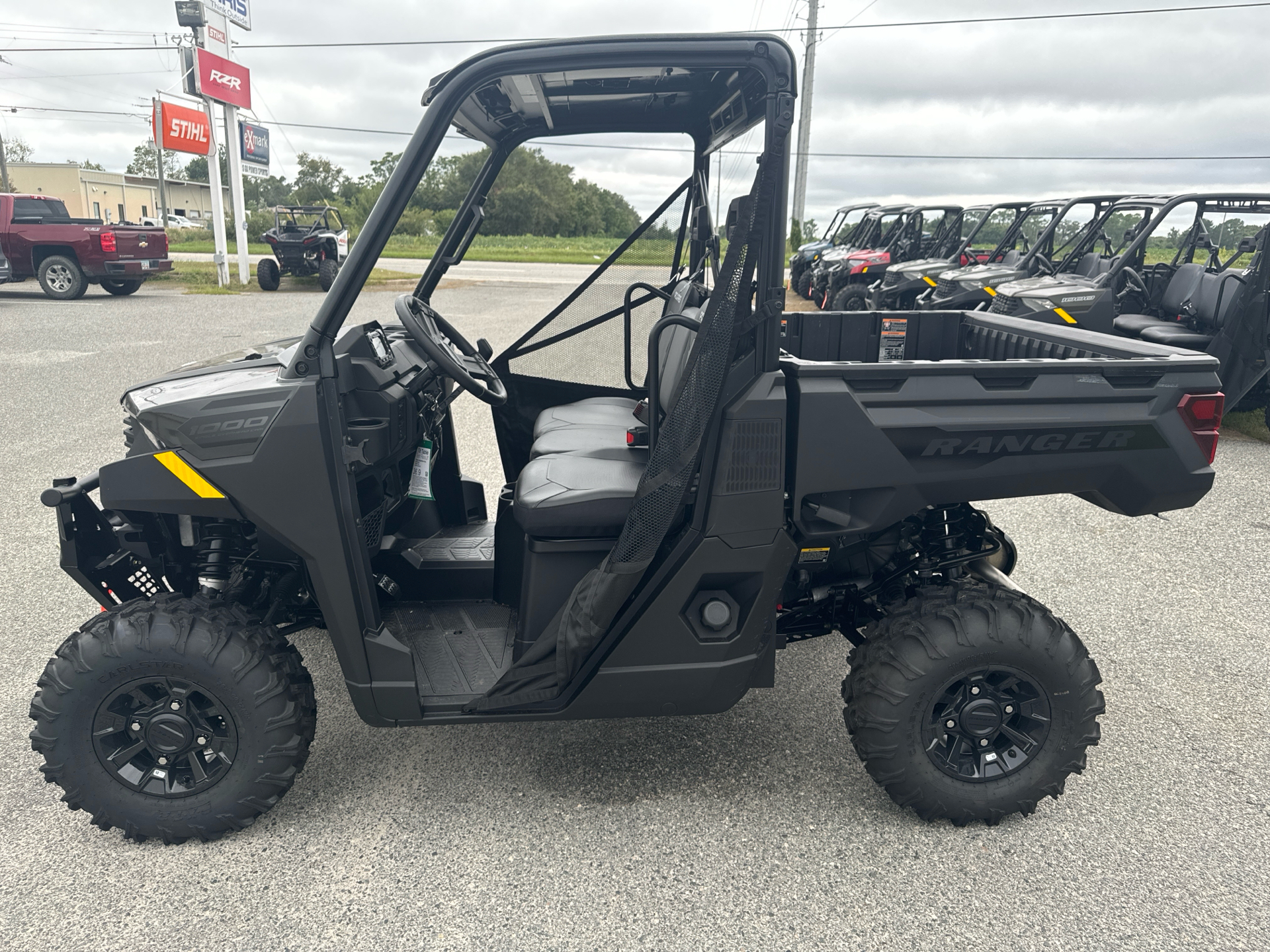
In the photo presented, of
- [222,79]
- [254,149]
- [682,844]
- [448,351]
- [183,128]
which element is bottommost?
[682,844]

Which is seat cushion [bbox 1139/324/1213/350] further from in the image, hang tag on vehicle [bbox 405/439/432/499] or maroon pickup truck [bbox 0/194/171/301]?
maroon pickup truck [bbox 0/194/171/301]

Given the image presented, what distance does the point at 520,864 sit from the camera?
88.8 inches

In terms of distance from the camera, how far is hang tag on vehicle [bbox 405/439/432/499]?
2.59m

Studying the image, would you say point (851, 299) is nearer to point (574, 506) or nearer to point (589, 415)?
point (589, 415)

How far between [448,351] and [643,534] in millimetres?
1003

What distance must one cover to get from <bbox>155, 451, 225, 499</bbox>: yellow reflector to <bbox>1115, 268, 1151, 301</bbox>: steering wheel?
8639 millimetres

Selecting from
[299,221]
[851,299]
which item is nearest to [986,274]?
[851,299]

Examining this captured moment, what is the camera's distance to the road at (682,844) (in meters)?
2.05

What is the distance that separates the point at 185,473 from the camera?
2.18 m

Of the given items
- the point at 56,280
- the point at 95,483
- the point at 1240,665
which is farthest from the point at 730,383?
the point at 56,280

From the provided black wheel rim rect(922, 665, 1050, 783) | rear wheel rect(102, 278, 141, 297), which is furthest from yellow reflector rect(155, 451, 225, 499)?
rear wheel rect(102, 278, 141, 297)

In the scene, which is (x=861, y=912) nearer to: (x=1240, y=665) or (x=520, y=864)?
(x=520, y=864)

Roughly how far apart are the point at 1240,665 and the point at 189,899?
3.72 metres

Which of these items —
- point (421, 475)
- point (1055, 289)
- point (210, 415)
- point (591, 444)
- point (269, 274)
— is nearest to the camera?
point (210, 415)
